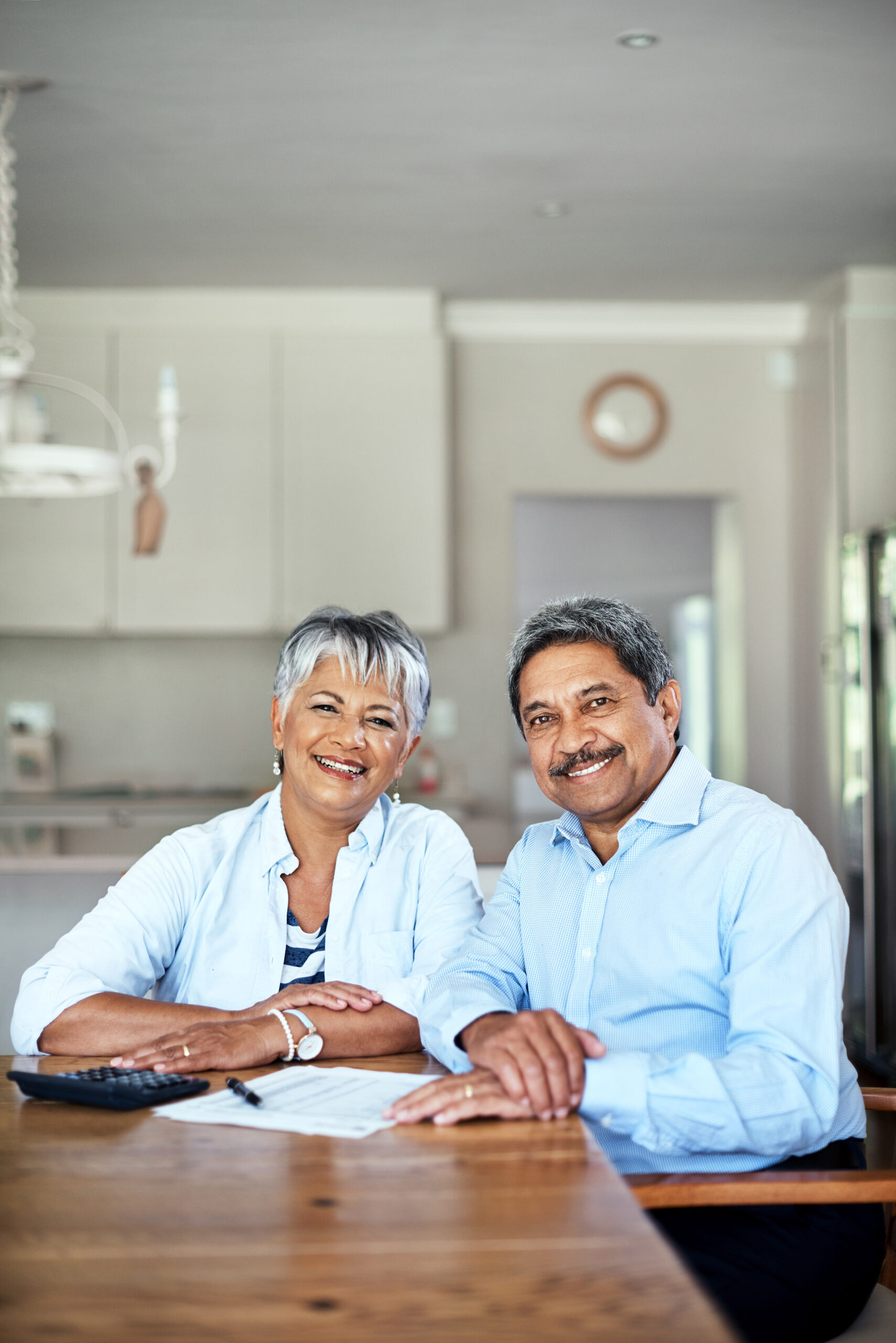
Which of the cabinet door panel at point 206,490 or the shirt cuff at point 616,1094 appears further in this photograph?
the cabinet door panel at point 206,490

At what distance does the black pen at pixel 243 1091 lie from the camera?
129cm

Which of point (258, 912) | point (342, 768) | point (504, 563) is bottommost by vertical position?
point (258, 912)

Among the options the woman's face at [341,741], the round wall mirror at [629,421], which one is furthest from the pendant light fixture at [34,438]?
the round wall mirror at [629,421]

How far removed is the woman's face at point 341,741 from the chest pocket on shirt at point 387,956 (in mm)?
188

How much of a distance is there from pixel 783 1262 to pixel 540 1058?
0.36 metres

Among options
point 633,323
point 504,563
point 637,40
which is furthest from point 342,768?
point 633,323

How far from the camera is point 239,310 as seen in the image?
487 centimetres

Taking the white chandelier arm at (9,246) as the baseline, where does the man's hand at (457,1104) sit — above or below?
below

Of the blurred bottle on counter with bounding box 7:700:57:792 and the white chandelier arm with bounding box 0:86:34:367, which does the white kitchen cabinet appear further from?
the blurred bottle on counter with bounding box 7:700:57:792

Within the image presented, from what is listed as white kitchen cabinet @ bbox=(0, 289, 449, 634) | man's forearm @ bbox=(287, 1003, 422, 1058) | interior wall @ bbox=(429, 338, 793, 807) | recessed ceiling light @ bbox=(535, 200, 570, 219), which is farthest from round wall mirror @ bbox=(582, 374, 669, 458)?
man's forearm @ bbox=(287, 1003, 422, 1058)

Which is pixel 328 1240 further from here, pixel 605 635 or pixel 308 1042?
pixel 605 635

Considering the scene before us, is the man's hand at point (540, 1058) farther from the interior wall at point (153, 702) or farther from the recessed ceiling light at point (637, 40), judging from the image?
the interior wall at point (153, 702)

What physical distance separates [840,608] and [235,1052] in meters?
3.70

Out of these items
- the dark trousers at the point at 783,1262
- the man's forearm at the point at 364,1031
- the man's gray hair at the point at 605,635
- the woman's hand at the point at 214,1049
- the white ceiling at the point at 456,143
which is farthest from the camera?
the white ceiling at the point at 456,143
